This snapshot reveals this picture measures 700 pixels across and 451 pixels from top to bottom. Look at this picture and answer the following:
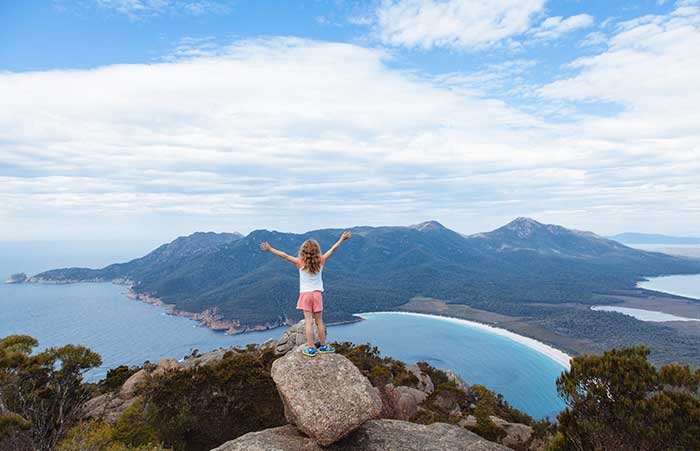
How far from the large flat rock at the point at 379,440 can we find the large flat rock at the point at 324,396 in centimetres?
48

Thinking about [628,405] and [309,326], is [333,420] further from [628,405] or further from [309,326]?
[628,405]

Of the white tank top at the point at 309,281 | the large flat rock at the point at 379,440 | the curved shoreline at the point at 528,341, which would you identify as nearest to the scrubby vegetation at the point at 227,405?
the large flat rock at the point at 379,440

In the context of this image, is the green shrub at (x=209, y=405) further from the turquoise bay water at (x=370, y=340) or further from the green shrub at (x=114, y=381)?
the turquoise bay water at (x=370, y=340)

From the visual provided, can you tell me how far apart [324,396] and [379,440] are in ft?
8.26

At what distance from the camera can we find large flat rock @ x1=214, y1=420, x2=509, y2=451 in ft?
37.0

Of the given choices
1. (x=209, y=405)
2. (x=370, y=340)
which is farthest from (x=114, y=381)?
(x=370, y=340)

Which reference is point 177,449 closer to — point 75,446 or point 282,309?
point 75,446

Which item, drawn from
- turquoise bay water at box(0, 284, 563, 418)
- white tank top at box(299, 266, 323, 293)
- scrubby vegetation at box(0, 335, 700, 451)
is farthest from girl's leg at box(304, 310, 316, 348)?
turquoise bay water at box(0, 284, 563, 418)

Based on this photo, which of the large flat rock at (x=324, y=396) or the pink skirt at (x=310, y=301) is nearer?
the large flat rock at (x=324, y=396)

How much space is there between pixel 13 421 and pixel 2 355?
7.09 m

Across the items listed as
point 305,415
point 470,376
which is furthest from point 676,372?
point 470,376

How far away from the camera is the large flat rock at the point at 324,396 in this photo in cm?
1117

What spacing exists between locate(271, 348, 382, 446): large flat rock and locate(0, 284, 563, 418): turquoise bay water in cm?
10581

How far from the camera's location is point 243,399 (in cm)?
2575
